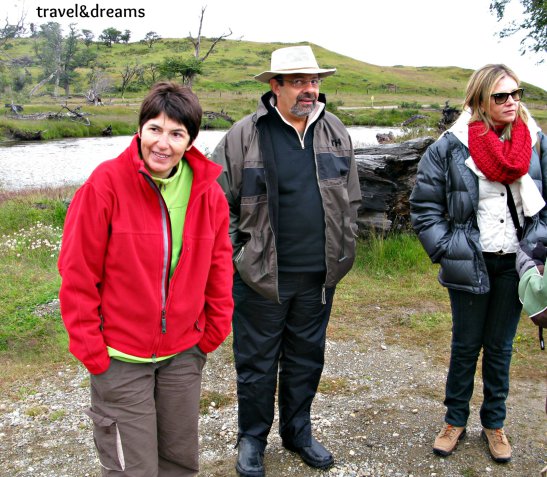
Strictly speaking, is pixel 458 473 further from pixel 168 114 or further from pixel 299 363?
pixel 168 114

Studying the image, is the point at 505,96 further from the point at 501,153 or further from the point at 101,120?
the point at 101,120

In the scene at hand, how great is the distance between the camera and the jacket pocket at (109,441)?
2457 millimetres

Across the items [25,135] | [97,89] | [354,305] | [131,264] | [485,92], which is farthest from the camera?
[97,89]

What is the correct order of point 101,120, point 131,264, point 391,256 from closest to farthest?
point 131,264 < point 391,256 < point 101,120

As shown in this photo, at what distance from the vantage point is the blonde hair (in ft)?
10.9

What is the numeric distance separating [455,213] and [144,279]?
186 cm

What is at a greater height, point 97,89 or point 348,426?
point 97,89

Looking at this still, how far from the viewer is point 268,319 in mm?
3379

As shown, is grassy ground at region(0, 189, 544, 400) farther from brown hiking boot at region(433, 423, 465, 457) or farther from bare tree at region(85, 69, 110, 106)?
bare tree at region(85, 69, 110, 106)

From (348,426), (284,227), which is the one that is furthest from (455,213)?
(348,426)

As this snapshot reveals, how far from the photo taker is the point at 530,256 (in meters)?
3.03

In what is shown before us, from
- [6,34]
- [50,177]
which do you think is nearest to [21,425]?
[50,177]

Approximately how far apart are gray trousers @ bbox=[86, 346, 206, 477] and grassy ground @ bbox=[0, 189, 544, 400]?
5.89 ft

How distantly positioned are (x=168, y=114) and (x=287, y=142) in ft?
3.23
